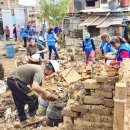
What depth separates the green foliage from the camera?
22.2m

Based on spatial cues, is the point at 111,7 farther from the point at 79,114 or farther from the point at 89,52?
the point at 79,114

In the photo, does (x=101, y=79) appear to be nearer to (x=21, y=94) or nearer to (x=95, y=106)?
(x=95, y=106)

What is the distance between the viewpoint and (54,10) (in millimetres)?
22438

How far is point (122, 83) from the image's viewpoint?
365cm

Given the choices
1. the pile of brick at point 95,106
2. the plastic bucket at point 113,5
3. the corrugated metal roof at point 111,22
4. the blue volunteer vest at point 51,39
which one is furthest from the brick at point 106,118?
the plastic bucket at point 113,5

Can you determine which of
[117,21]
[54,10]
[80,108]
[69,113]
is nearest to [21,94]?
[69,113]

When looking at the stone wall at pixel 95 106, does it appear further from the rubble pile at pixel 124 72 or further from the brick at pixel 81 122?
the rubble pile at pixel 124 72

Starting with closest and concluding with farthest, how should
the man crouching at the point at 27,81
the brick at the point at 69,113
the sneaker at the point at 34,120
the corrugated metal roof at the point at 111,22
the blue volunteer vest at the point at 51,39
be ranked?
the brick at the point at 69,113
the man crouching at the point at 27,81
the sneaker at the point at 34,120
the blue volunteer vest at the point at 51,39
the corrugated metal roof at the point at 111,22

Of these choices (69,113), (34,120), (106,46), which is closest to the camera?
(69,113)

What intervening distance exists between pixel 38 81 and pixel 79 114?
975 millimetres

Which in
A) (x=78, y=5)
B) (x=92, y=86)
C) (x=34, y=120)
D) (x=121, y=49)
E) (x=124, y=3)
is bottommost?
(x=34, y=120)

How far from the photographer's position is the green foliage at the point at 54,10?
22.2 m

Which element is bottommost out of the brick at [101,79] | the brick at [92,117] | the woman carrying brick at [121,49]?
the brick at [92,117]

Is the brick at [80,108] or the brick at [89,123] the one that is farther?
the brick at [80,108]
